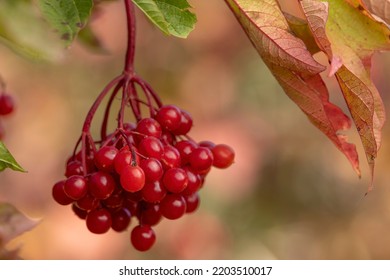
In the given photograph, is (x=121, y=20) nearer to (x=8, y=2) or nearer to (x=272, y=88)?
(x=272, y=88)

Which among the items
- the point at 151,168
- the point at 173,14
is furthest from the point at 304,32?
the point at 151,168

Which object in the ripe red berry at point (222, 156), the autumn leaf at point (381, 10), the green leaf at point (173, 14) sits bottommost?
the ripe red berry at point (222, 156)

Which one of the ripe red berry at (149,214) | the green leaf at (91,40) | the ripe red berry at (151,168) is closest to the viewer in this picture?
the ripe red berry at (151,168)

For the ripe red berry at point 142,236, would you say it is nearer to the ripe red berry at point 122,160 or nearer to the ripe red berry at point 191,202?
the ripe red berry at point 191,202

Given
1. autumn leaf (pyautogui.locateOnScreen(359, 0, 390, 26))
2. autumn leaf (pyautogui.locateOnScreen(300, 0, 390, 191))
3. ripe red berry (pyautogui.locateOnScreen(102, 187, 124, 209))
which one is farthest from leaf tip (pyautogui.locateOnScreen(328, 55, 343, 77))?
ripe red berry (pyautogui.locateOnScreen(102, 187, 124, 209))

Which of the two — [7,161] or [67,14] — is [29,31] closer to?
[67,14]

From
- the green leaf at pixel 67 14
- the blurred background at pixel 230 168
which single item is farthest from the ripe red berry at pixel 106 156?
the blurred background at pixel 230 168
